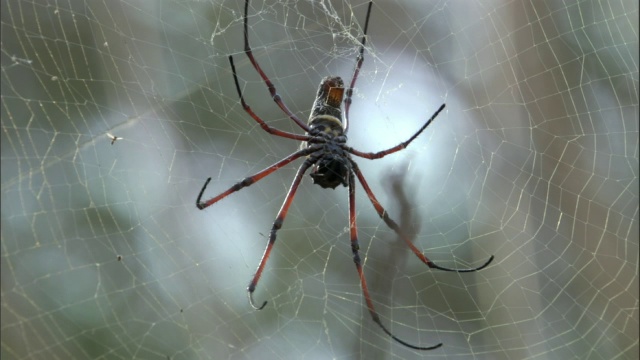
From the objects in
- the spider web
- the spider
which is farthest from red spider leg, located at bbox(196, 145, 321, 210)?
the spider web

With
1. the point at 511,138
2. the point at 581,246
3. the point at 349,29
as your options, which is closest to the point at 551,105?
the point at 511,138

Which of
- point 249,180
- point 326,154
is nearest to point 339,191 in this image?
point 326,154

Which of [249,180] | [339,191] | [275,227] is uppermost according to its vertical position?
[249,180]

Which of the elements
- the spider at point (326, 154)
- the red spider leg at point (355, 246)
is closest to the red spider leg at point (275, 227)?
the spider at point (326, 154)

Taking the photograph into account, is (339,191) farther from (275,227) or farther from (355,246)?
(275,227)

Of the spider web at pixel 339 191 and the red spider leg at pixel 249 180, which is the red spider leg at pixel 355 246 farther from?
the spider web at pixel 339 191

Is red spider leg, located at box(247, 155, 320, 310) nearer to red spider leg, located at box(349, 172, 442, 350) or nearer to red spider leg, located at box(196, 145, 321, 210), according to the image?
red spider leg, located at box(196, 145, 321, 210)

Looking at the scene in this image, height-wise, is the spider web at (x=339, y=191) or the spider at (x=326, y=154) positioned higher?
the spider at (x=326, y=154)

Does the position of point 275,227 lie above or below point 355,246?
above
